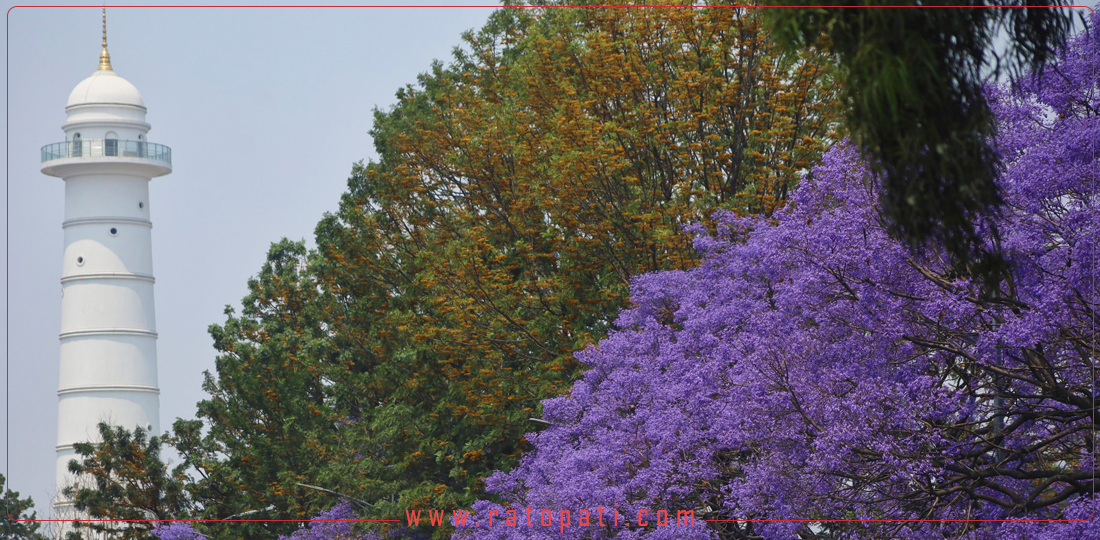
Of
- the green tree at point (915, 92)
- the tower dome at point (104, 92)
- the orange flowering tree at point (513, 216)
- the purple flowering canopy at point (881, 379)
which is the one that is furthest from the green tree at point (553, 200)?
the tower dome at point (104, 92)

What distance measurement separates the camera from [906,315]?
1702 centimetres

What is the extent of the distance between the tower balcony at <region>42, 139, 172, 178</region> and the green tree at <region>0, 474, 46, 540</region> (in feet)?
32.1

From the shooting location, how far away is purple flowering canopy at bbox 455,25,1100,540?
1571cm

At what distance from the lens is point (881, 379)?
16.6 meters

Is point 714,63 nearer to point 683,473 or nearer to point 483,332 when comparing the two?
point 483,332

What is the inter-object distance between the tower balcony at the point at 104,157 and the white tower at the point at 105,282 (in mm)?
31

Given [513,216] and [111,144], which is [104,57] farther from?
[513,216]

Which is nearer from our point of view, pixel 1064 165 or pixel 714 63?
pixel 1064 165

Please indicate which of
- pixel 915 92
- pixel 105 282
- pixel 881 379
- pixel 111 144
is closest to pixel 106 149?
pixel 111 144

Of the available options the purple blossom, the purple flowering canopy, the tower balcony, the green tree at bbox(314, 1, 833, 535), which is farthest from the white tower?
the purple flowering canopy

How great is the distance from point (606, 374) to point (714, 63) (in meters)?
6.49

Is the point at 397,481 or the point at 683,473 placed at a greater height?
the point at 397,481

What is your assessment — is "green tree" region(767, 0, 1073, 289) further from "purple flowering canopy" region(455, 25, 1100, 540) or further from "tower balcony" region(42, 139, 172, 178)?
"tower balcony" region(42, 139, 172, 178)

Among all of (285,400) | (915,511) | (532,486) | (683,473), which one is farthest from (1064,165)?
(285,400)
